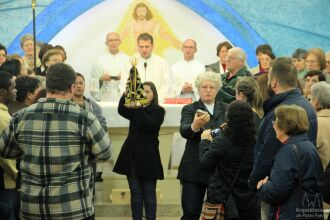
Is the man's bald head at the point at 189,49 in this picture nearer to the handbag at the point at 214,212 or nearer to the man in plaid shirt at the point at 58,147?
the handbag at the point at 214,212

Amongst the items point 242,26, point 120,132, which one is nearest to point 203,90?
point 120,132

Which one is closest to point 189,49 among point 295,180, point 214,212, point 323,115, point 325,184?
point 323,115

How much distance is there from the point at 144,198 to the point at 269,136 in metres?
2.49

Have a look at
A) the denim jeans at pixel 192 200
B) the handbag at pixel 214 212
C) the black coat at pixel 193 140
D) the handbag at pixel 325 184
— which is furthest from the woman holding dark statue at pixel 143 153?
the handbag at pixel 325 184

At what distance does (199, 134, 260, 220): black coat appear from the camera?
5992 mm

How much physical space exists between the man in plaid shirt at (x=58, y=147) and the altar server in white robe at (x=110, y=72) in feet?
17.9

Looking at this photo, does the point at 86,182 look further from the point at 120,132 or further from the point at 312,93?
the point at 120,132

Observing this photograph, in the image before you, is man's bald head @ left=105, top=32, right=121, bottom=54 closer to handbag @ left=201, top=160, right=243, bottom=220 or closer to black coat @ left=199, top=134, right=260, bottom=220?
black coat @ left=199, top=134, right=260, bottom=220

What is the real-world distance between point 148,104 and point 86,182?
2611 mm

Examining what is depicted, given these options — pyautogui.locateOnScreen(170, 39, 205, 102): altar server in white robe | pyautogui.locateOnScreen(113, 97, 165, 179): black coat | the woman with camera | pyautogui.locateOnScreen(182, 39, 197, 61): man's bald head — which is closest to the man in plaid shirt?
the woman with camera

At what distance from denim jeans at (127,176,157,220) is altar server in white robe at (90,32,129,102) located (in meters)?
3.01

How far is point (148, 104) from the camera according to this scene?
303 inches

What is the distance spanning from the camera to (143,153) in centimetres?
765

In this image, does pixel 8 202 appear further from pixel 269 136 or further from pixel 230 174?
pixel 269 136
